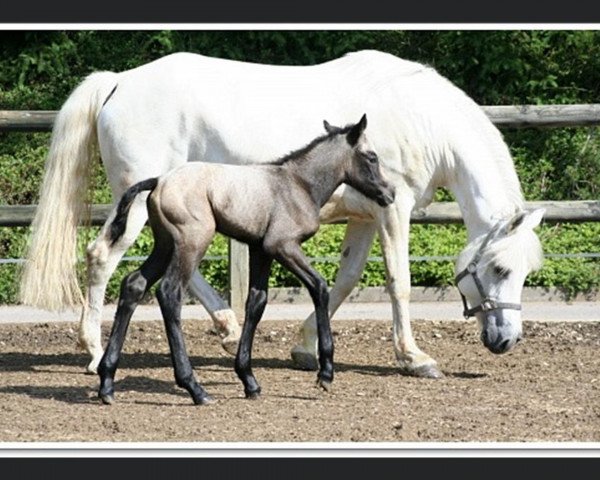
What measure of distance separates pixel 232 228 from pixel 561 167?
6.65m

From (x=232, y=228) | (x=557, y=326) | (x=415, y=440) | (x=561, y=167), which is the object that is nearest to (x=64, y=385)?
(x=232, y=228)

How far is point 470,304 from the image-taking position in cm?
775

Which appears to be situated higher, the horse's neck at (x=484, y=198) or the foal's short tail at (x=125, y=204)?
the foal's short tail at (x=125, y=204)

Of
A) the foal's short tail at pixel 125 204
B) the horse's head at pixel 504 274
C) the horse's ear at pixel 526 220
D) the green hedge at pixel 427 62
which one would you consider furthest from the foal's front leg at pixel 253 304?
the green hedge at pixel 427 62

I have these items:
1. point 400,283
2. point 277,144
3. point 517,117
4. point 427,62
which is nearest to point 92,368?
point 277,144

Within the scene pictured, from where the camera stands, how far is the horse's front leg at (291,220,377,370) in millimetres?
8156

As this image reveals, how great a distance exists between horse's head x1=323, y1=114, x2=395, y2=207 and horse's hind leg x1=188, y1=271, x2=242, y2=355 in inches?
61.9

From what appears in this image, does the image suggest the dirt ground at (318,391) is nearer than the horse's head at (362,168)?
Yes

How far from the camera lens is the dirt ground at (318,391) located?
628 cm

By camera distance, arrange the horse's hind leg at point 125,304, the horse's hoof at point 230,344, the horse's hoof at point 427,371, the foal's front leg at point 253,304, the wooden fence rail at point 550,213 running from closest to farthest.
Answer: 1. the horse's hind leg at point 125,304
2. the foal's front leg at point 253,304
3. the horse's hoof at point 427,371
4. the horse's hoof at point 230,344
5. the wooden fence rail at point 550,213

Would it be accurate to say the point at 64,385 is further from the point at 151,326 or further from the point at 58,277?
the point at 151,326

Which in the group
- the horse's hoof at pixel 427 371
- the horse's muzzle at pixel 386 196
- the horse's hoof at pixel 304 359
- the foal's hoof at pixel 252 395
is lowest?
the horse's hoof at pixel 304 359

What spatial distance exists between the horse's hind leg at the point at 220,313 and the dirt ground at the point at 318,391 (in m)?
0.16

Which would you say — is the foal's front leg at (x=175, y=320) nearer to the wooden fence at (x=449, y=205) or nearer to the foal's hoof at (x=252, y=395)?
the foal's hoof at (x=252, y=395)
